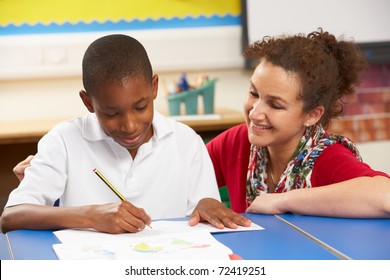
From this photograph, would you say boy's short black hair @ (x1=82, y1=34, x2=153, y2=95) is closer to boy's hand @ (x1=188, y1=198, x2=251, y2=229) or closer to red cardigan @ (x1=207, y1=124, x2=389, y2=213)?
boy's hand @ (x1=188, y1=198, x2=251, y2=229)

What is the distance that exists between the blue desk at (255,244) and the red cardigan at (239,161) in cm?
28

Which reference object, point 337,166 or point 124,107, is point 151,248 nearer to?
point 124,107

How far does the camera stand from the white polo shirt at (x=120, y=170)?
1.52 metres

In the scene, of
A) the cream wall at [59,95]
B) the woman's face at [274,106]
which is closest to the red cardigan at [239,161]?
the woman's face at [274,106]

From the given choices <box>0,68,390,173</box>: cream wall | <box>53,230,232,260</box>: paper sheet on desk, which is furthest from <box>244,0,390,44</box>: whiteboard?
<box>53,230,232,260</box>: paper sheet on desk

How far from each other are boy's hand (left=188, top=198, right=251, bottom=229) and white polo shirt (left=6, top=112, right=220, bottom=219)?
168mm

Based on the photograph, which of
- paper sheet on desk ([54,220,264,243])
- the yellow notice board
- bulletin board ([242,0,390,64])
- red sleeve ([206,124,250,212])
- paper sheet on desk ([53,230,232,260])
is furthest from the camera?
bulletin board ([242,0,390,64])

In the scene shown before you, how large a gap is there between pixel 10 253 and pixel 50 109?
2028 millimetres

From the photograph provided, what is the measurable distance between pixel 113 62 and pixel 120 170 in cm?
29

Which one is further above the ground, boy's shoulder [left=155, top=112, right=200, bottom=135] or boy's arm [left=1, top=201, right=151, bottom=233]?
boy's shoulder [left=155, top=112, right=200, bottom=135]

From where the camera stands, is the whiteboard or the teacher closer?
the teacher

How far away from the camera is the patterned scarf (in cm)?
168

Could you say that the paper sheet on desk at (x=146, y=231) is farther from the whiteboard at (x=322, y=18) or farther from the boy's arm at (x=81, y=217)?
the whiteboard at (x=322, y=18)

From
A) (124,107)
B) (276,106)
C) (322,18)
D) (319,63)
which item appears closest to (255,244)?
(124,107)
